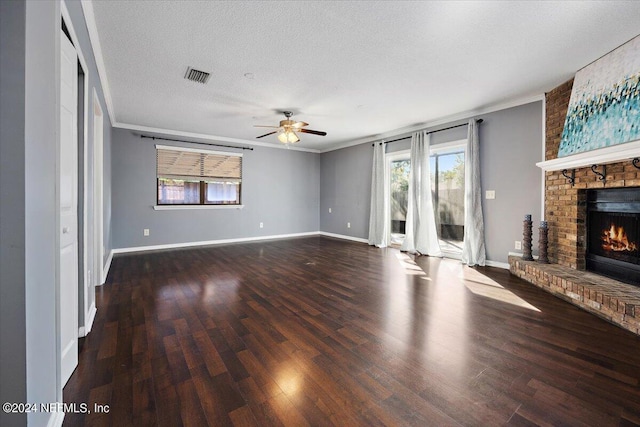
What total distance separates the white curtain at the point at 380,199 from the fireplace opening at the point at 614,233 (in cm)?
343

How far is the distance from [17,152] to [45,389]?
3.16 ft

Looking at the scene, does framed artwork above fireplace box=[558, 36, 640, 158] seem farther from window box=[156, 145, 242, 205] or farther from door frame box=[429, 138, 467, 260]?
window box=[156, 145, 242, 205]

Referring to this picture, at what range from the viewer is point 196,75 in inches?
128

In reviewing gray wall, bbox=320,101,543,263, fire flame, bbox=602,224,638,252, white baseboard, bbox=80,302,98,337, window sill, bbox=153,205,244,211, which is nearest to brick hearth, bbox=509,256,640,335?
fire flame, bbox=602,224,638,252

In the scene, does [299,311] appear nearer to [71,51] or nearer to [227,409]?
[227,409]

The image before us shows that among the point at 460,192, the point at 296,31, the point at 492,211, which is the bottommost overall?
the point at 492,211

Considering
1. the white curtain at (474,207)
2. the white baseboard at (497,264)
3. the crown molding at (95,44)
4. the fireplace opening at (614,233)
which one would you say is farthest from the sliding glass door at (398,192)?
the crown molding at (95,44)

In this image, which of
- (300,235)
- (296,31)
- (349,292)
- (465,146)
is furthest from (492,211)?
(300,235)

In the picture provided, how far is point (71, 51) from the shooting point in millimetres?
1706

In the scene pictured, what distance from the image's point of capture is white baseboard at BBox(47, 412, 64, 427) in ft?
3.82

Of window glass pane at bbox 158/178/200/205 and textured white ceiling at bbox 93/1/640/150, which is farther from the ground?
textured white ceiling at bbox 93/1/640/150

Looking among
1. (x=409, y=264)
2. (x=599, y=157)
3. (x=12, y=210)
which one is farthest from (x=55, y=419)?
(x=599, y=157)

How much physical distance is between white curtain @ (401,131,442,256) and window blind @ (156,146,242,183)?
415cm

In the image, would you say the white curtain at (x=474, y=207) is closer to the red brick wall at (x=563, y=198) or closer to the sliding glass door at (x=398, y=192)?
the red brick wall at (x=563, y=198)
